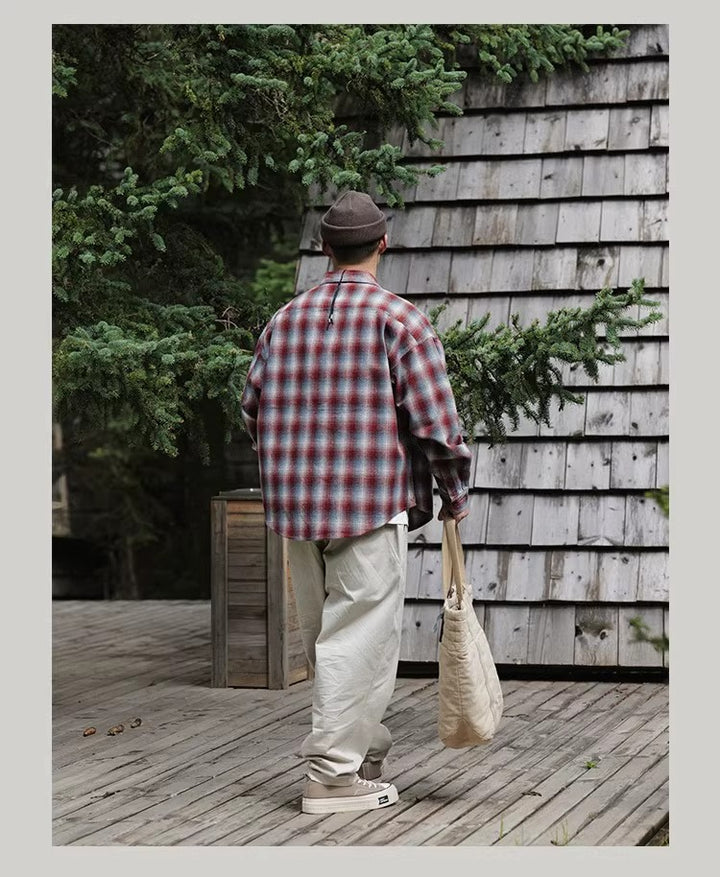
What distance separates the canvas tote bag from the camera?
4.09 meters

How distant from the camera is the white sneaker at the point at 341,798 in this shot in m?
4.07

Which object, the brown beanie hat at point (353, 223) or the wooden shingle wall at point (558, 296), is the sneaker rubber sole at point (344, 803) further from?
the wooden shingle wall at point (558, 296)

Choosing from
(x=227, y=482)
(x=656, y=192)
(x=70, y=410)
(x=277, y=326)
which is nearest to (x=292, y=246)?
(x=227, y=482)

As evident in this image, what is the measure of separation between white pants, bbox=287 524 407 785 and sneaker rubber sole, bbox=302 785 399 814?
0.05 metres

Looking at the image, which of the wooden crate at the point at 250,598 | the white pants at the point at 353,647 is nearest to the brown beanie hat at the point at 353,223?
the white pants at the point at 353,647

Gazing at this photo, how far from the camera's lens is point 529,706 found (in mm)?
5609

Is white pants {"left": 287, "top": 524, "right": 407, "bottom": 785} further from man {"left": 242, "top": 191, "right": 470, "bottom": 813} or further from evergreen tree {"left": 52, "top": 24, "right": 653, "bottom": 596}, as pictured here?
evergreen tree {"left": 52, "top": 24, "right": 653, "bottom": 596}

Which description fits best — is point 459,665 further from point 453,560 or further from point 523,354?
point 523,354

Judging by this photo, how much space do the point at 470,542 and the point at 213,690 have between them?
1.26 meters

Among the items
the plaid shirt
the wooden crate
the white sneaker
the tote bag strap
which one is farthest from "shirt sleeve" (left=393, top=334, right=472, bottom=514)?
the wooden crate

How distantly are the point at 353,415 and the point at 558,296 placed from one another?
8.07ft

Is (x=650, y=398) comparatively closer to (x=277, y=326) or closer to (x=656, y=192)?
(x=656, y=192)

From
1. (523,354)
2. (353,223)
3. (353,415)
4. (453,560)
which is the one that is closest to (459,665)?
(453,560)

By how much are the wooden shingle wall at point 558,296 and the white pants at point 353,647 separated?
203 centimetres
